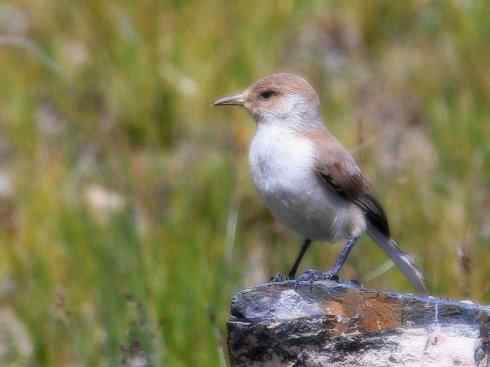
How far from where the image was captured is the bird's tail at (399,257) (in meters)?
5.13

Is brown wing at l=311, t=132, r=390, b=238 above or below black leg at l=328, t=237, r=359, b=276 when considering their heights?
above

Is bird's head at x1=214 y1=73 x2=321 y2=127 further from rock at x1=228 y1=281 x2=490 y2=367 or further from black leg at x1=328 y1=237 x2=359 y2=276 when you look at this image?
rock at x1=228 y1=281 x2=490 y2=367

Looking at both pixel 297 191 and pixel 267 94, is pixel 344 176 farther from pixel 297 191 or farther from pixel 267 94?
pixel 267 94

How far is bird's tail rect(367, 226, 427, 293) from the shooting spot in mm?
5129

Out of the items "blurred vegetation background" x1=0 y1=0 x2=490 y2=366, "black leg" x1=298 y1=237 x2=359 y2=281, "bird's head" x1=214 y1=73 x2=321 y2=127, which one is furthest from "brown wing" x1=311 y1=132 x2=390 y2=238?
"blurred vegetation background" x1=0 y1=0 x2=490 y2=366

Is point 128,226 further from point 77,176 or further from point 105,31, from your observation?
point 105,31

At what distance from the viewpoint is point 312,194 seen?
4.65 meters

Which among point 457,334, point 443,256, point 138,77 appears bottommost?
point 443,256

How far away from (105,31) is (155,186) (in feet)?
5.64

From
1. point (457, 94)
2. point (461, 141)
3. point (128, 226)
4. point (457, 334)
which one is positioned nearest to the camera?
point (457, 334)

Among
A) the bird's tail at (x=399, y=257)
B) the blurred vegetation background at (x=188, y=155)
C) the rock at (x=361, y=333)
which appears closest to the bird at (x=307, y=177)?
the bird's tail at (x=399, y=257)

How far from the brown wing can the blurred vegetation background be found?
47 cm

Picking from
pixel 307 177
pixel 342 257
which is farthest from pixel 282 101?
pixel 342 257

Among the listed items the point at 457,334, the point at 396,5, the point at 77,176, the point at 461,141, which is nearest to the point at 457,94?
the point at 461,141
